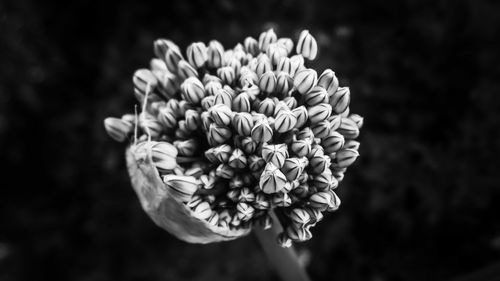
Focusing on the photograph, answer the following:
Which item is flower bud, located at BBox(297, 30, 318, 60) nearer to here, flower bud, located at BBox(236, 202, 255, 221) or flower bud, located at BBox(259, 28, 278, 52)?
flower bud, located at BBox(259, 28, 278, 52)

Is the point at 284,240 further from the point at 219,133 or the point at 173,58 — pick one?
the point at 173,58

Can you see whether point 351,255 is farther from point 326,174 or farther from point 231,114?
point 231,114

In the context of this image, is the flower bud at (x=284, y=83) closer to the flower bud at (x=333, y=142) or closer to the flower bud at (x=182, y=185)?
the flower bud at (x=333, y=142)

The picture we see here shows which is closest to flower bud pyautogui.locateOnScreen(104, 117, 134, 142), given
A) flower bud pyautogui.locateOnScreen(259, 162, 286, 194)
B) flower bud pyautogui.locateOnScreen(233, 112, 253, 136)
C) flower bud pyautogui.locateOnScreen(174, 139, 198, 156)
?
flower bud pyautogui.locateOnScreen(174, 139, 198, 156)

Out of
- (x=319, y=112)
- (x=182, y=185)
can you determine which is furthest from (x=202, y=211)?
(x=319, y=112)
